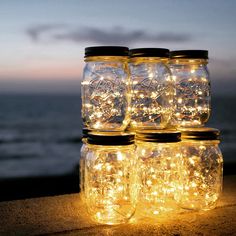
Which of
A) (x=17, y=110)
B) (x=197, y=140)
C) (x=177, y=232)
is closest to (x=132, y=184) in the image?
(x=177, y=232)

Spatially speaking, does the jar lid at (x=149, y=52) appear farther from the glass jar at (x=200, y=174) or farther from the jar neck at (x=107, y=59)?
the glass jar at (x=200, y=174)

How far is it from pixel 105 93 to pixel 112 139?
1.07 ft

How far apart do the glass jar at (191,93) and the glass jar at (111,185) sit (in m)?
0.53

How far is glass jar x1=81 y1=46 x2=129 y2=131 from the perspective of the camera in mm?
2047

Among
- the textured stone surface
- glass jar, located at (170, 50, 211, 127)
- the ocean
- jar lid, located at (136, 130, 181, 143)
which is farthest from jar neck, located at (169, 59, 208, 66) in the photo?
the ocean

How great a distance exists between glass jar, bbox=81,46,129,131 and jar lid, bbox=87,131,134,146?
0.43 ft

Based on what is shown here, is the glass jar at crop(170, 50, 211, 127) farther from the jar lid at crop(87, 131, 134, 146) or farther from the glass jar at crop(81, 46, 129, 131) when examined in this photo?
the jar lid at crop(87, 131, 134, 146)

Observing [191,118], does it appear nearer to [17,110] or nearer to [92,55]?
[92,55]

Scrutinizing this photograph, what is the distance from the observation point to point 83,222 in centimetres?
204

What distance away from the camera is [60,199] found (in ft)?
8.17

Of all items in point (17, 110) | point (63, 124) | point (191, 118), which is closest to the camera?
point (191, 118)

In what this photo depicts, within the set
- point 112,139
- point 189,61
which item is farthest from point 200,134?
point 112,139

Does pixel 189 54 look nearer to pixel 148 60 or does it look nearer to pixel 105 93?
pixel 148 60

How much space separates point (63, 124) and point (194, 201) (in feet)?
63.7
